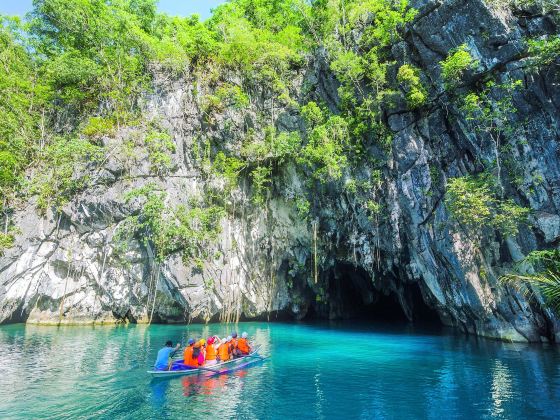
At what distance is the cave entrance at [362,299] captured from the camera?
1037 inches

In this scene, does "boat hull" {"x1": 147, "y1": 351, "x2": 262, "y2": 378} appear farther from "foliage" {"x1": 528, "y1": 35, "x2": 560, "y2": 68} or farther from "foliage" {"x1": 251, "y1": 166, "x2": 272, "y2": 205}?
"foliage" {"x1": 528, "y1": 35, "x2": 560, "y2": 68}

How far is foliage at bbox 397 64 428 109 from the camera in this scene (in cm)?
1753

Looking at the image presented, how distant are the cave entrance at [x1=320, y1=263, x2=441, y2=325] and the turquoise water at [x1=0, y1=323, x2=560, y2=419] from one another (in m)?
9.41

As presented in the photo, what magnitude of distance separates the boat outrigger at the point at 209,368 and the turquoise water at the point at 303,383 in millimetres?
237

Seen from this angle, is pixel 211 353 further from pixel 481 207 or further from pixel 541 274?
pixel 481 207

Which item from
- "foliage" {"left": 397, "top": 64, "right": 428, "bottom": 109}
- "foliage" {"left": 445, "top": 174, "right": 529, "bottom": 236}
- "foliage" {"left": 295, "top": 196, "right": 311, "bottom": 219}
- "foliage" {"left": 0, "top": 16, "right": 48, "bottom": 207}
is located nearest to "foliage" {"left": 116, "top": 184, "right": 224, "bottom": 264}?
"foliage" {"left": 295, "top": 196, "right": 311, "bottom": 219}

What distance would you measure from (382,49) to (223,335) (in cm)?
1605

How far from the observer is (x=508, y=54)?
Answer: 1567cm

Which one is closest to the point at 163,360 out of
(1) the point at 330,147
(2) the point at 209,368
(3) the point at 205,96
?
(2) the point at 209,368

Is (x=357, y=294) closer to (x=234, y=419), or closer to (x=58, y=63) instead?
(x=234, y=419)

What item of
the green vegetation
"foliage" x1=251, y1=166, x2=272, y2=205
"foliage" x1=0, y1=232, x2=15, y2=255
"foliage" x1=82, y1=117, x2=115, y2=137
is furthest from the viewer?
"foliage" x1=82, y1=117, x2=115, y2=137

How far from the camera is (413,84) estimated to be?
58.5ft

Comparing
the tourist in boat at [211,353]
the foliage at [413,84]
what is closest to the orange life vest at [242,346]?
the tourist in boat at [211,353]

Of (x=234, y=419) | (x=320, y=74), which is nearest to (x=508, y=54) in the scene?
(x=320, y=74)
